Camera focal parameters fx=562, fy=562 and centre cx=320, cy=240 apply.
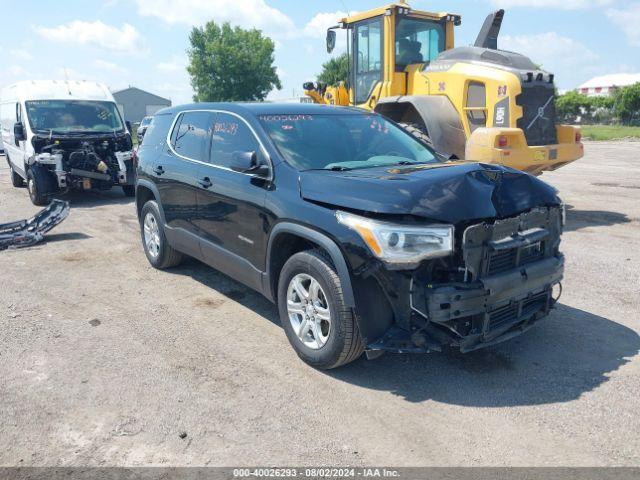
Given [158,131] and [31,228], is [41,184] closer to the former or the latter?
[31,228]

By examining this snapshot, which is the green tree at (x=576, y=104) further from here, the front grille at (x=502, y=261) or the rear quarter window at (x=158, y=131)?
the front grille at (x=502, y=261)

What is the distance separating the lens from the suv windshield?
4.51 metres

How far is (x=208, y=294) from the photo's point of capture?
5738 mm

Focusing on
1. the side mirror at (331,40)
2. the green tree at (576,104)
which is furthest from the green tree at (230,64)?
the side mirror at (331,40)

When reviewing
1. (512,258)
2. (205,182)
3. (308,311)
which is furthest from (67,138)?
(512,258)

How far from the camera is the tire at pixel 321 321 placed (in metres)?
3.65

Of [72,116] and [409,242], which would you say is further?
[72,116]

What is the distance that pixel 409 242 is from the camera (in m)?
3.44

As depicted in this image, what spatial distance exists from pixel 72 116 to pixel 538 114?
30.8 feet

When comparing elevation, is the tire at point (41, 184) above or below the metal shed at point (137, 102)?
below

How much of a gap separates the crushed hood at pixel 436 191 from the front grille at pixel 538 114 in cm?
472

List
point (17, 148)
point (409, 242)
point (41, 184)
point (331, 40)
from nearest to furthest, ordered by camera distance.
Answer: point (409, 242), point (331, 40), point (41, 184), point (17, 148)

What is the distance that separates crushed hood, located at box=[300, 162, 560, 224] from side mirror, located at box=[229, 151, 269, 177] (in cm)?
39

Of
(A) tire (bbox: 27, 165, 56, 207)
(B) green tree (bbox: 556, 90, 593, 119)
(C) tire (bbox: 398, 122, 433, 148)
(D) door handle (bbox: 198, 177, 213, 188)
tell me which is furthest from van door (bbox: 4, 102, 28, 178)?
(B) green tree (bbox: 556, 90, 593, 119)
